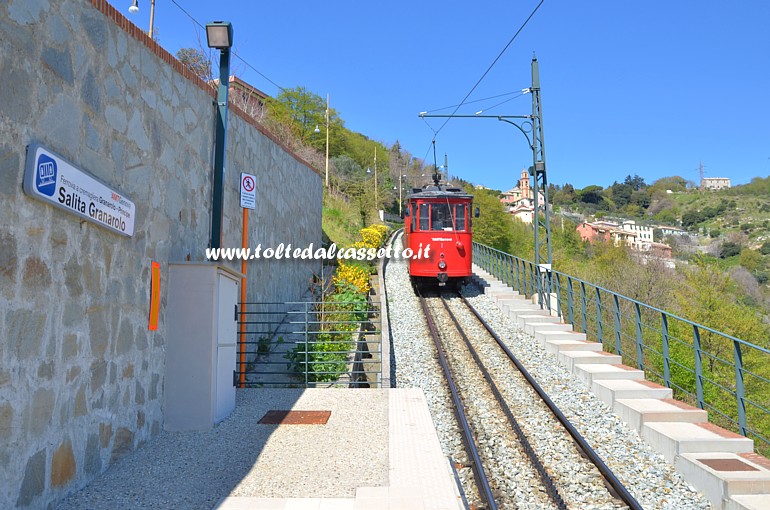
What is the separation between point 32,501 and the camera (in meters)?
3.20

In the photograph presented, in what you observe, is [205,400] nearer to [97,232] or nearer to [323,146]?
[97,232]

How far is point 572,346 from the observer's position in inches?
396

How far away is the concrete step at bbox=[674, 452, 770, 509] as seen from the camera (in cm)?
465

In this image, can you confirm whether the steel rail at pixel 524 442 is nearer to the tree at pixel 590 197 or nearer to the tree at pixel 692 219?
the tree at pixel 692 219

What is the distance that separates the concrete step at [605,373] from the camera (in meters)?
8.34

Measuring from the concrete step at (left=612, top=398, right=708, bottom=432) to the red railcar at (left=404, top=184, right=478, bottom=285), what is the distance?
901cm

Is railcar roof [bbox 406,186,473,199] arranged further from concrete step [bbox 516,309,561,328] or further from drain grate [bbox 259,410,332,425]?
drain grate [bbox 259,410,332,425]

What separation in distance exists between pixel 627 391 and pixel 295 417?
4733 mm

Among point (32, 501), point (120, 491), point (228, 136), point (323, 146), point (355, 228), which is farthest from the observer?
point (323, 146)

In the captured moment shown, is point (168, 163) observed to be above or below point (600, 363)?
above

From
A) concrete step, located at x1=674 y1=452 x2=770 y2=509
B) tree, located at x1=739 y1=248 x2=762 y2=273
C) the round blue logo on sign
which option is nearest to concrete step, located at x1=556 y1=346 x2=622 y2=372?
concrete step, located at x1=674 y1=452 x2=770 y2=509

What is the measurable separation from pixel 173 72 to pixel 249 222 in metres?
3.61

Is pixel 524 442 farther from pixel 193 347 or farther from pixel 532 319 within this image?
pixel 532 319

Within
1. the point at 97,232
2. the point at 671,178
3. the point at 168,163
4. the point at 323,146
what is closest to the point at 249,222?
the point at 168,163
